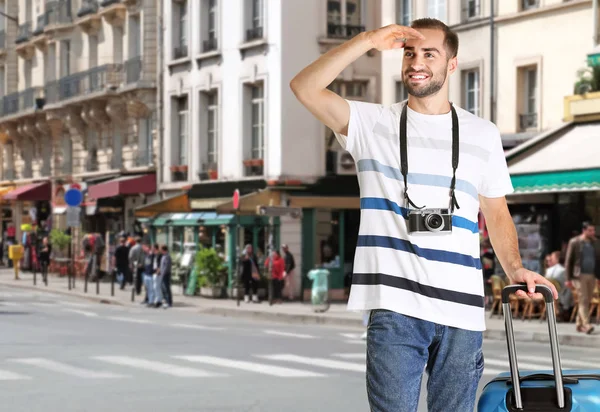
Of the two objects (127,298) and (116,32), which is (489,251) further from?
(116,32)

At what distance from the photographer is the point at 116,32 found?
169ft

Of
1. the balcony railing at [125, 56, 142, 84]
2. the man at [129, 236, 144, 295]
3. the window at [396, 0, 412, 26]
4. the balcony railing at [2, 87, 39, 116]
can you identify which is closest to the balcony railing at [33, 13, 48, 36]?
the balcony railing at [2, 87, 39, 116]

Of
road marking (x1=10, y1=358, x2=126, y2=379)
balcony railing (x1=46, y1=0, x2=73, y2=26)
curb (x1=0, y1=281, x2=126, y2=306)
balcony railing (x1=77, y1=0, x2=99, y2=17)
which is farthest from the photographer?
balcony railing (x1=46, y1=0, x2=73, y2=26)

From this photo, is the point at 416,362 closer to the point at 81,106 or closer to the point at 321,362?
the point at 321,362

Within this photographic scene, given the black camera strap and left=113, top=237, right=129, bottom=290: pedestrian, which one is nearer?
the black camera strap

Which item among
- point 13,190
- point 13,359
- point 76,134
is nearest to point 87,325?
point 13,359

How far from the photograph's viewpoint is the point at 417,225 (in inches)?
191

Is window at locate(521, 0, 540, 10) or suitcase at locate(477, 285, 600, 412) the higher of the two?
window at locate(521, 0, 540, 10)

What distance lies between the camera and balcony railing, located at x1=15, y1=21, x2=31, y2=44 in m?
62.8

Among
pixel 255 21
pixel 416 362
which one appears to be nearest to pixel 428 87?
pixel 416 362

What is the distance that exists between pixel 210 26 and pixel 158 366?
28970 millimetres

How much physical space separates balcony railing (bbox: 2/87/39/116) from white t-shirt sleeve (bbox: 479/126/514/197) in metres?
57.2

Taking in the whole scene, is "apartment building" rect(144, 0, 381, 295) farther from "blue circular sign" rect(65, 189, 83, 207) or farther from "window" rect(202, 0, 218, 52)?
"blue circular sign" rect(65, 189, 83, 207)

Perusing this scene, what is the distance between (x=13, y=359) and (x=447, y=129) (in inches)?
482
